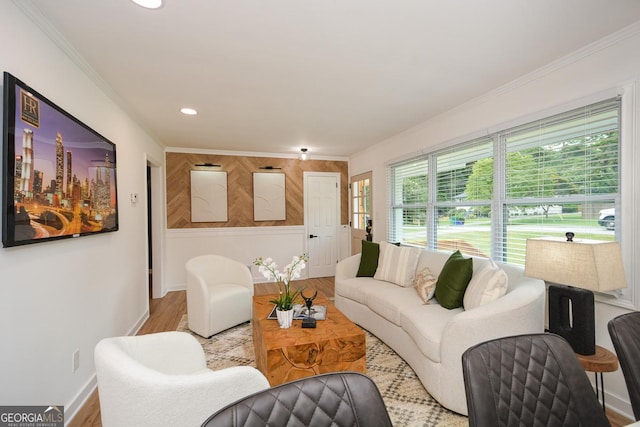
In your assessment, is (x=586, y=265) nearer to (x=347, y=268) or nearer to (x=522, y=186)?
(x=522, y=186)

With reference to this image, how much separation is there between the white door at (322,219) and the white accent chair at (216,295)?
233 centimetres

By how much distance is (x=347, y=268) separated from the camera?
3865mm

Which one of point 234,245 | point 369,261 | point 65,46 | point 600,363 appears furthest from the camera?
point 234,245

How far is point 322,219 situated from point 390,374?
12.5 ft

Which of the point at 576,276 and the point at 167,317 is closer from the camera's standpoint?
the point at 576,276

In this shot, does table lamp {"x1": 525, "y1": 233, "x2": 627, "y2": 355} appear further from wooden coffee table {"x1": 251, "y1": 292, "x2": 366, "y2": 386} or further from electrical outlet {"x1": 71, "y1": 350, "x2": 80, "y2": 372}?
electrical outlet {"x1": 71, "y1": 350, "x2": 80, "y2": 372}

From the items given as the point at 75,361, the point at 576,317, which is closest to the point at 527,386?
the point at 576,317

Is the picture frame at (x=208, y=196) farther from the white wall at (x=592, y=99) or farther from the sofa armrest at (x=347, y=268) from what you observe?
the white wall at (x=592, y=99)

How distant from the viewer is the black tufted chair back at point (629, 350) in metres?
1.07

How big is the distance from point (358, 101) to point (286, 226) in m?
3.20

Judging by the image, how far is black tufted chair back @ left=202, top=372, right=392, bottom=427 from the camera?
2.35 ft
